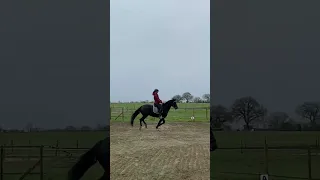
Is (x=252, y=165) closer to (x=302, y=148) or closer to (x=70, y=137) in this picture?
(x=302, y=148)

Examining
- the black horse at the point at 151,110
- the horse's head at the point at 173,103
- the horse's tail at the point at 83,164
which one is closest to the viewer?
the horse's tail at the point at 83,164

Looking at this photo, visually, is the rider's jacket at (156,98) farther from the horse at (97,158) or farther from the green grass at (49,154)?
the horse at (97,158)

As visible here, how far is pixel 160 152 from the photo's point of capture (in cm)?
1074

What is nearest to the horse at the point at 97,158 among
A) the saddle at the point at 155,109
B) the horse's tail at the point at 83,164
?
the horse's tail at the point at 83,164

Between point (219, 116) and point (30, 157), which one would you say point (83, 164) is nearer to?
point (30, 157)

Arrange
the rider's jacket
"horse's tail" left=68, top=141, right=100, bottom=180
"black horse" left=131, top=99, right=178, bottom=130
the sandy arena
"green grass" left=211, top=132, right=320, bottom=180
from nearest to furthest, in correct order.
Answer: "horse's tail" left=68, top=141, right=100, bottom=180
"green grass" left=211, top=132, right=320, bottom=180
the sandy arena
the rider's jacket
"black horse" left=131, top=99, right=178, bottom=130

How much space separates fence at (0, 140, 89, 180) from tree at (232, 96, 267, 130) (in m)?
2.83

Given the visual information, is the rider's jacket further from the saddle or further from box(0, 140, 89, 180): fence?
box(0, 140, 89, 180): fence

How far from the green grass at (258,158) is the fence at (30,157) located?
250 cm

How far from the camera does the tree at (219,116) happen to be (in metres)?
6.87

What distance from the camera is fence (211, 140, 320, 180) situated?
233 inches

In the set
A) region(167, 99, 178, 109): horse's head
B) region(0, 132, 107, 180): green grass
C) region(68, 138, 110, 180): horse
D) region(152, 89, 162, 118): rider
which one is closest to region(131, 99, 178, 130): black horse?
region(167, 99, 178, 109): horse's head

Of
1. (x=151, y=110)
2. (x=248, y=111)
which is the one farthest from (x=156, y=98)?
(x=248, y=111)

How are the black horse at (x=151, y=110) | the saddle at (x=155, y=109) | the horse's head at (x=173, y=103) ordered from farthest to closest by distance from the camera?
the saddle at (x=155, y=109)
the black horse at (x=151, y=110)
the horse's head at (x=173, y=103)
